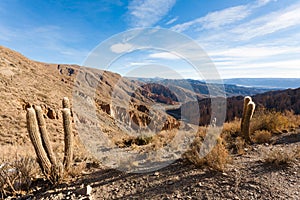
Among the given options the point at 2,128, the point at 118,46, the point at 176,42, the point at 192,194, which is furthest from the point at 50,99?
the point at 192,194

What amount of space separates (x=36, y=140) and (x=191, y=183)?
3.71 meters

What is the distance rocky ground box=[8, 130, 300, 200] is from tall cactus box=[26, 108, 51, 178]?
15.9 inches

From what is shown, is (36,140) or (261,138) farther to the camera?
(261,138)

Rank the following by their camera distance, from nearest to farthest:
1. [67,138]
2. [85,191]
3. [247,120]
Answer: [85,191] → [67,138] → [247,120]

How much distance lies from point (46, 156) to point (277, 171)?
546 cm

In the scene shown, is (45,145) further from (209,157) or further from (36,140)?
(209,157)

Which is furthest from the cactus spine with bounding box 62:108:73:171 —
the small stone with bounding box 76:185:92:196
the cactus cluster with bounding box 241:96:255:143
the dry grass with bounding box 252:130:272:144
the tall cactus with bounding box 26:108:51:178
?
the dry grass with bounding box 252:130:272:144

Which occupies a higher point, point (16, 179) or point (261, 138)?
point (261, 138)

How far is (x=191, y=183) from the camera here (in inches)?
160

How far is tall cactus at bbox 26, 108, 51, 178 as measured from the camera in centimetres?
461

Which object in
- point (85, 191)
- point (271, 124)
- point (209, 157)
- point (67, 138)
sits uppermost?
point (67, 138)

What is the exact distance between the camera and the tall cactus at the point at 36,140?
4.61 m

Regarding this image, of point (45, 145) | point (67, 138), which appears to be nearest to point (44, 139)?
point (45, 145)

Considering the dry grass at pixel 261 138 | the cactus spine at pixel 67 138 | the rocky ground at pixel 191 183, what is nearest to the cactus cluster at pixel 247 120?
the dry grass at pixel 261 138
